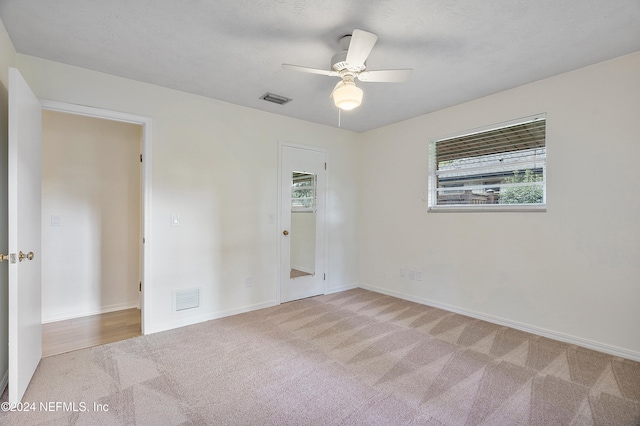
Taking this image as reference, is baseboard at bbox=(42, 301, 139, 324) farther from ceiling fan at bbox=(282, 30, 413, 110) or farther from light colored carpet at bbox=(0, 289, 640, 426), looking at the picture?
ceiling fan at bbox=(282, 30, 413, 110)

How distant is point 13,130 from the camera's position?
182 cm

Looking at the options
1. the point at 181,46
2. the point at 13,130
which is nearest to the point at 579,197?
the point at 181,46

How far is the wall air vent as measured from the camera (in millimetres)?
3158

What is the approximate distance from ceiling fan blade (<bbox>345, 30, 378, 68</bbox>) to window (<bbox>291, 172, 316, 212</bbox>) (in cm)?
220

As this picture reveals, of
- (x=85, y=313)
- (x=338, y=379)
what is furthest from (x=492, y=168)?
(x=85, y=313)

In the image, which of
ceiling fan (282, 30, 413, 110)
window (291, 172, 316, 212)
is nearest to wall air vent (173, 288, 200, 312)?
window (291, 172, 316, 212)

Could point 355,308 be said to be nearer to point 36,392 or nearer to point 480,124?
point 480,124

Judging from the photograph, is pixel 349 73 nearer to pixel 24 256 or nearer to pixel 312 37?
pixel 312 37

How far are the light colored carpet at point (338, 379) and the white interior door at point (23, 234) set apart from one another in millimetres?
230

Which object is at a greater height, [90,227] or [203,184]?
[203,184]

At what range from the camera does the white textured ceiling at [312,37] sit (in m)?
1.88

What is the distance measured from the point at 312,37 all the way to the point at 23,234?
2342mm

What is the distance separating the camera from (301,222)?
13.8 feet

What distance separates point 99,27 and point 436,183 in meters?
3.64
